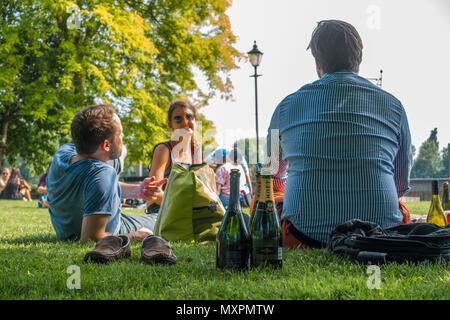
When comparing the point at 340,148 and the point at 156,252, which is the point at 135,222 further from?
the point at 340,148

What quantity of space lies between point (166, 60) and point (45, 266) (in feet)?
51.1

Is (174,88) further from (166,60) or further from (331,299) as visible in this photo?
(331,299)

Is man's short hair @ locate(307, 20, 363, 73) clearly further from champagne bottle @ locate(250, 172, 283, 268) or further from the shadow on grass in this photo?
the shadow on grass

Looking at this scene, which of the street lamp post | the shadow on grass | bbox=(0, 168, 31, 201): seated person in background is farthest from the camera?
bbox=(0, 168, 31, 201): seated person in background

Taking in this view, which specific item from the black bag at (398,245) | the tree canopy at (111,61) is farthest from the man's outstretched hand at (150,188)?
the tree canopy at (111,61)

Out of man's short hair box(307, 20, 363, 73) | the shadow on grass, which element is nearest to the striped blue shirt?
man's short hair box(307, 20, 363, 73)

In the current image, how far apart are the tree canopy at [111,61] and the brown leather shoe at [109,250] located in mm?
11632

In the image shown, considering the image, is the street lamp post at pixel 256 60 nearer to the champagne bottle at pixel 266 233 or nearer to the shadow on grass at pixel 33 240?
the shadow on grass at pixel 33 240

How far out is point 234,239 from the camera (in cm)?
241

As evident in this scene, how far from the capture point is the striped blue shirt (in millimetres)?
3125

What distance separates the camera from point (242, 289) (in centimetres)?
200

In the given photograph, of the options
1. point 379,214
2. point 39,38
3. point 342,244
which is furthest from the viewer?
point 39,38

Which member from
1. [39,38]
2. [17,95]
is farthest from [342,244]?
[17,95]

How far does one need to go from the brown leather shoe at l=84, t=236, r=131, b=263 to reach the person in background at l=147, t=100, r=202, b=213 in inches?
65.7
